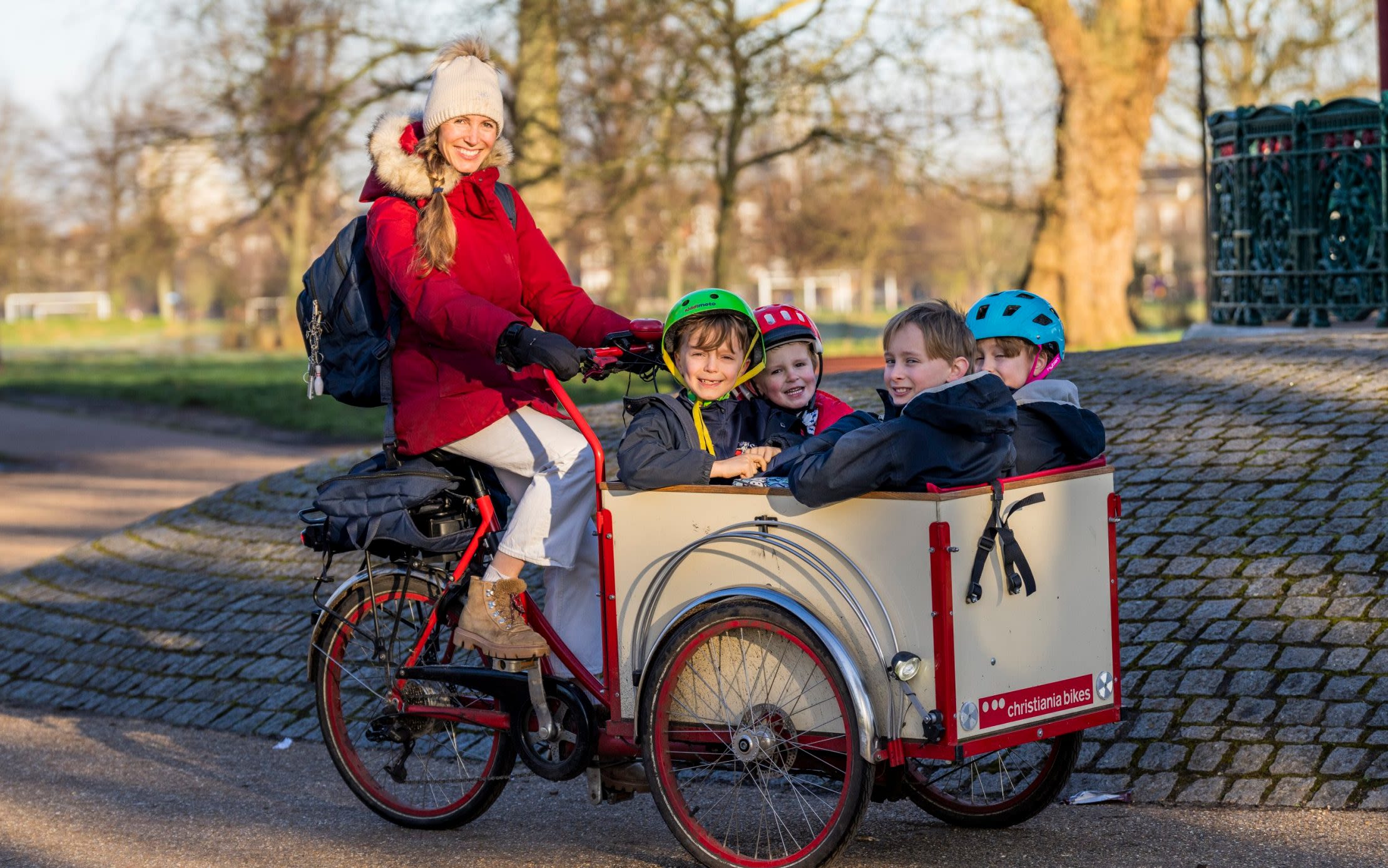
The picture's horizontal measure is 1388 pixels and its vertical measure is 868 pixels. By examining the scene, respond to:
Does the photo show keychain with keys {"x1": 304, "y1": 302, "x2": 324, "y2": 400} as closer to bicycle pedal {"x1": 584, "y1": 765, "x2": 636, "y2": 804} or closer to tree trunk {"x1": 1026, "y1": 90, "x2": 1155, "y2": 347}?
bicycle pedal {"x1": 584, "y1": 765, "x2": 636, "y2": 804}

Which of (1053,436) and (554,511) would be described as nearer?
(1053,436)

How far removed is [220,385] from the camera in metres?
22.7

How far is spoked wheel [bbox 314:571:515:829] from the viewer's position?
460cm

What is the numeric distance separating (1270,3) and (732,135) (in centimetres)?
1747

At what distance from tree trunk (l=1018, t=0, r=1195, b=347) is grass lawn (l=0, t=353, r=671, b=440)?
5.39 m

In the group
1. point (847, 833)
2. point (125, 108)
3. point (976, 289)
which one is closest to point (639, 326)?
point (847, 833)

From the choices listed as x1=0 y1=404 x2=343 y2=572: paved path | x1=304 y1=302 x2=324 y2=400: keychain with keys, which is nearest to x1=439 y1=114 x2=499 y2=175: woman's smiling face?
x1=304 y1=302 x2=324 y2=400: keychain with keys

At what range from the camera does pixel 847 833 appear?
146 inches

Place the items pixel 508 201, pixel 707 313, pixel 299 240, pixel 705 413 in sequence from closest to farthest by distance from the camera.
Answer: pixel 707 313
pixel 705 413
pixel 508 201
pixel 299 240

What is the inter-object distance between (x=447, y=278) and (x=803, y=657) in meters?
1.34

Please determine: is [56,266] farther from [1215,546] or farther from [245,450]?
[1215,546]

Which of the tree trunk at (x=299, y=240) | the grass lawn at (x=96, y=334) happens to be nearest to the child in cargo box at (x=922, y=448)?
the tree trunk at (x=299, y=240)

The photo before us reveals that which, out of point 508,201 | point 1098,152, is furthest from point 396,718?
point 1098,152

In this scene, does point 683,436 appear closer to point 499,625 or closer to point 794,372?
→ point 794,372
